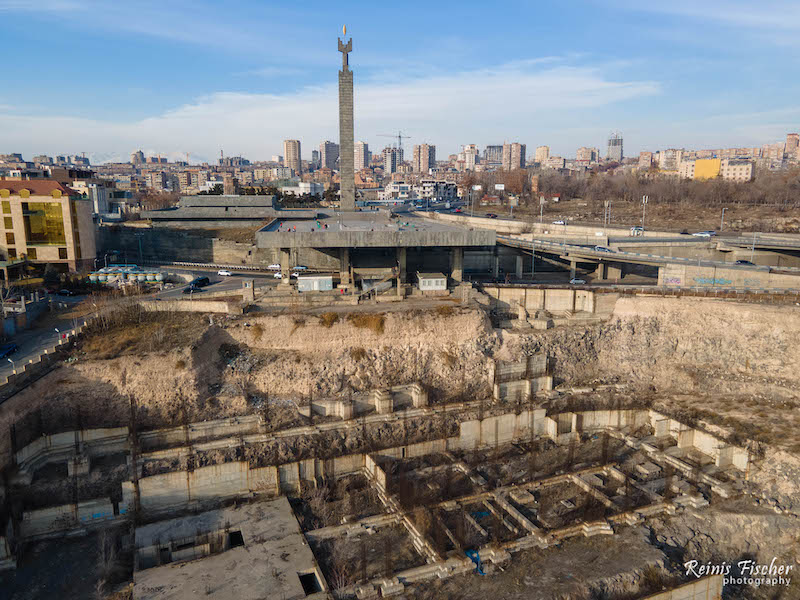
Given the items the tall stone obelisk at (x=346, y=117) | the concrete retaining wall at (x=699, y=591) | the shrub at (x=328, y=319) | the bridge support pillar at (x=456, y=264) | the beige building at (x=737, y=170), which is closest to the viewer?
the concrete retaining wall at (x=699, y=591)

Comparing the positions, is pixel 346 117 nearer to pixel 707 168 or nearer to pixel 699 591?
pixel 699 591

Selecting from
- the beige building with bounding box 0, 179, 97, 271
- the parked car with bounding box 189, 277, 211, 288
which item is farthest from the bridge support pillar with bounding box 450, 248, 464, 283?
the beige building with bounding box 0, 179, 97, 271

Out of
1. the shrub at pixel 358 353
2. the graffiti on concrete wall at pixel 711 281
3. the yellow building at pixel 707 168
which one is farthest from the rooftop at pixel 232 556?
the yellow building at pixel 707 168

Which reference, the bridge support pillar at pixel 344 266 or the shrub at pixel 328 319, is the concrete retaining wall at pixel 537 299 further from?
the shrub at pixel 328 319

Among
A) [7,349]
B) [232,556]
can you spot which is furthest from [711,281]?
[7,349]

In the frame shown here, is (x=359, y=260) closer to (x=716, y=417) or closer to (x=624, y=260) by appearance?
(x=624, y=260)

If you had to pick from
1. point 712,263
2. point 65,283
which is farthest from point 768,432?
point 65,283

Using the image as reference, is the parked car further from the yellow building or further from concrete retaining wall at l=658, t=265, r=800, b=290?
the yellow building
